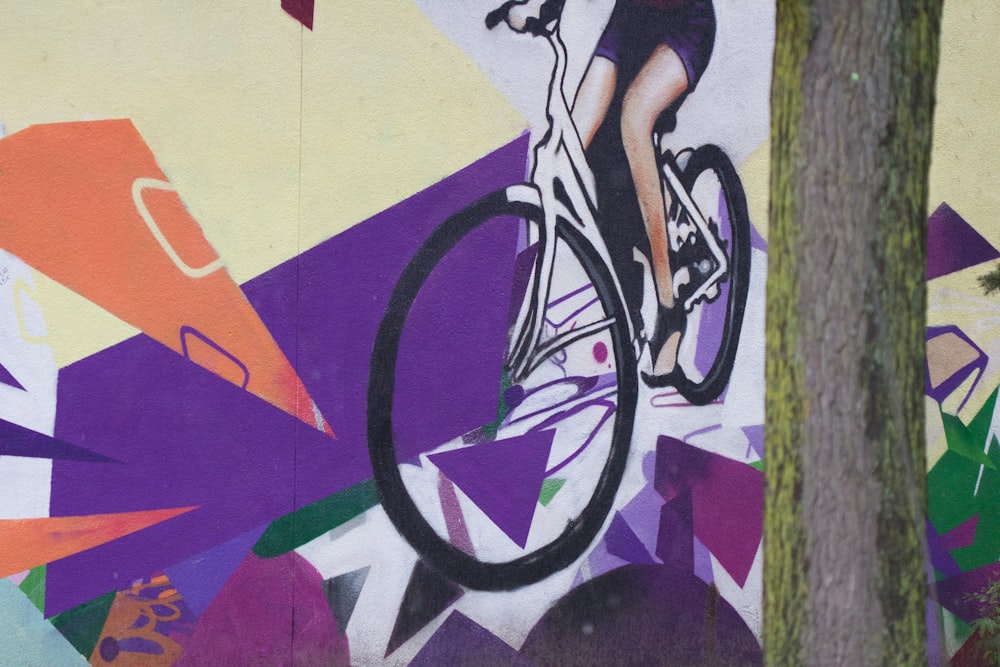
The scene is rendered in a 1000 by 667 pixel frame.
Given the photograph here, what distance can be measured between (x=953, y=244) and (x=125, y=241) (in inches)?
152

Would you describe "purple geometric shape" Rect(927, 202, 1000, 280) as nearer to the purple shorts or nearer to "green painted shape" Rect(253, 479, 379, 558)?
the purple shorts

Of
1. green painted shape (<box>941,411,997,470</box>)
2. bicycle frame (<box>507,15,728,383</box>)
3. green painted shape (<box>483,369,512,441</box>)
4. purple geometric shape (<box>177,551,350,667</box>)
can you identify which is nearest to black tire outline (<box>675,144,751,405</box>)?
bicycle frame (<box>507,15,728,383</box>)

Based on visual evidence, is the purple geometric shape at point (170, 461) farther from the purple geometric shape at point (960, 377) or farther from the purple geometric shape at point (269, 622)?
the purple geometric shape at point (960, 377)

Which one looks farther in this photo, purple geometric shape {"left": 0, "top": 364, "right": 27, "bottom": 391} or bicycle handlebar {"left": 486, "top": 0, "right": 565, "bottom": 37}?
bicycle handlebar {"left": 486, "top": 0, "right": 565, "bottom": 37}

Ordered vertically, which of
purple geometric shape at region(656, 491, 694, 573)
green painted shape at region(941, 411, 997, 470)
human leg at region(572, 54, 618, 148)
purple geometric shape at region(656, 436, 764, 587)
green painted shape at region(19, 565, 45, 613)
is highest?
human leg at region(572, 54, 618, 148)

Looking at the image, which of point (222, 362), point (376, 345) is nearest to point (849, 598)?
point (376, 345)

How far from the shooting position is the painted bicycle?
14.7 ft

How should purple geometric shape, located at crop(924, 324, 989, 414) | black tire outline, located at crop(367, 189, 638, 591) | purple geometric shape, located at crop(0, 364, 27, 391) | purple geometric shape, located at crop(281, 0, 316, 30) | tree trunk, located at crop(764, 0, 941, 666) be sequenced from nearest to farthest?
tree trunk, located at crop(764, 0, 941, 666)
purple geometric shape, located at crop(0, 364, 27, 391)
purple geometric shape, located at crop(281, 0, 316, 30)
black tire outline, located at crop(367, 189, 638, 591)
purple geometric shape, located at crop(924, 324, 989, 414)

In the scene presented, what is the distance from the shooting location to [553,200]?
453 centimetres

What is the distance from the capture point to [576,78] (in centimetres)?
451

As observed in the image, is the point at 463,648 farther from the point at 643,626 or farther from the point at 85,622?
the point at 85,622

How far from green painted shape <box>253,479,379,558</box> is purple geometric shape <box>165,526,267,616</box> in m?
0.08

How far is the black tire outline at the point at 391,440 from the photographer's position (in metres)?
4.46

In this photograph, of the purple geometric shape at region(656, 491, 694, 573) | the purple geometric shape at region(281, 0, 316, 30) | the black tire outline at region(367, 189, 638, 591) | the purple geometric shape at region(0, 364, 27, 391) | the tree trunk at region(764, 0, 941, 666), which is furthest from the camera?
the purple geometric shape at region(656, 491, 694, 573)
